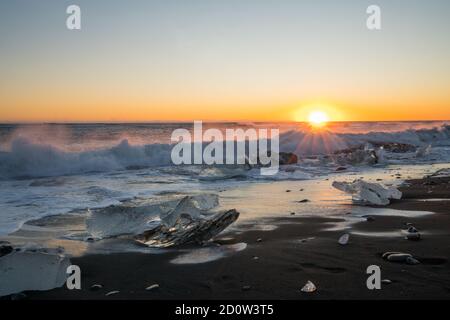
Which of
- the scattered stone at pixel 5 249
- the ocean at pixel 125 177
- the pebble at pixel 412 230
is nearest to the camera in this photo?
the scattered stone at pixel 5 249

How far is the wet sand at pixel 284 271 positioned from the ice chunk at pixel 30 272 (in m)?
0.09

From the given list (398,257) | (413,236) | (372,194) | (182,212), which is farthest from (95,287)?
(372,194)

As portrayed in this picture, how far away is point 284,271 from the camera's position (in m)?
3.62

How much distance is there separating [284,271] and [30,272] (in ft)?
6.00

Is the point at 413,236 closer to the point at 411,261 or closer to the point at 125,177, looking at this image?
the point at 411,261

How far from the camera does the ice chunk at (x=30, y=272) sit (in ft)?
10.7

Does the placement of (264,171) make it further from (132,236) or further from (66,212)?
(132,236)

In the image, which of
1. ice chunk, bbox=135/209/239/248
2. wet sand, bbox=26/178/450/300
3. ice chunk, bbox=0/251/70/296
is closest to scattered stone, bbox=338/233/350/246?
wet sand, bbox=26/178/450/300

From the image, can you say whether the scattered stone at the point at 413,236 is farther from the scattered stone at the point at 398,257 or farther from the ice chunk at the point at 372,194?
the ice chunk at the point at 372,194

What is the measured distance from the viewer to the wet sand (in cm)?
316

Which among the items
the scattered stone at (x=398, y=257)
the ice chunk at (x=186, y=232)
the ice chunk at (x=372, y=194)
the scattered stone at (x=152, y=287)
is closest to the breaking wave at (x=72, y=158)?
the ice chunk at (x=372, y=194)

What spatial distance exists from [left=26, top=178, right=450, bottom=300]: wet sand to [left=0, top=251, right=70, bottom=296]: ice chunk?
0.09m

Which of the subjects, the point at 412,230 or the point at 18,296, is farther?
the point at 412,230

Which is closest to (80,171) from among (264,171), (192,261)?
(264,171)
